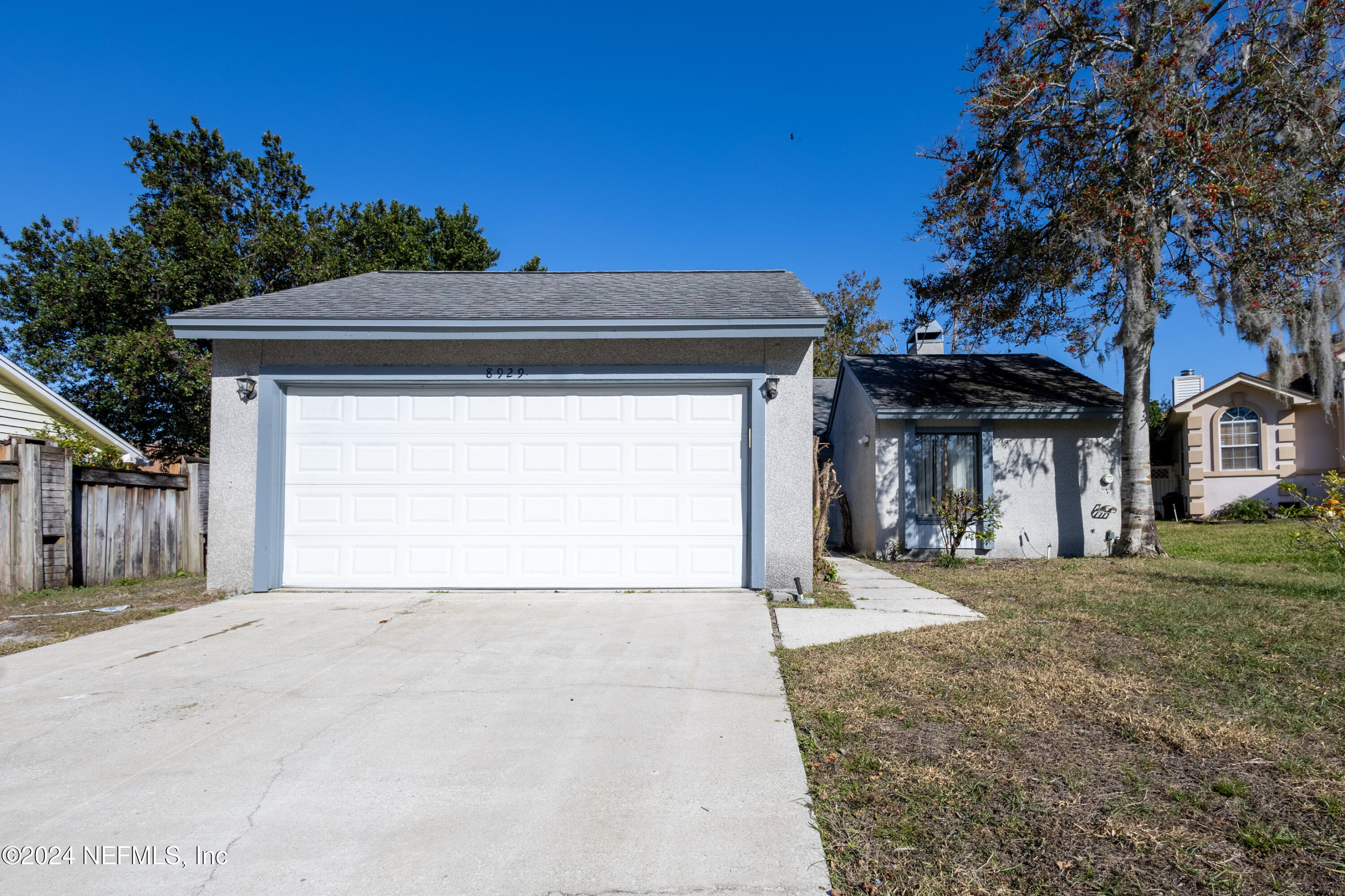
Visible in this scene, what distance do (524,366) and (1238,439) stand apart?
18.3 metres

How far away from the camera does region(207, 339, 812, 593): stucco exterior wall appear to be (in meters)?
6.66

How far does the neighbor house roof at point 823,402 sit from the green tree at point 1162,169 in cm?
572

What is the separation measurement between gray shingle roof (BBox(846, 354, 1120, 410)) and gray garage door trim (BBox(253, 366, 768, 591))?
16.1 ft

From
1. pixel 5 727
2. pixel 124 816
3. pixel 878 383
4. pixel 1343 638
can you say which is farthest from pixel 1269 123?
pixel 5 727

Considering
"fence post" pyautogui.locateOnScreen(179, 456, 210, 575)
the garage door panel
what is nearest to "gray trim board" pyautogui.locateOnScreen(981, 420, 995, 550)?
the garage door panel

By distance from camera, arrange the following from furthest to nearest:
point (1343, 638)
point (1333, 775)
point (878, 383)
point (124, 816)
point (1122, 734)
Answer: point (878, 383) → point (1343, 638) → point (1122, 734) → point (1333, 775) → point (124, 816)

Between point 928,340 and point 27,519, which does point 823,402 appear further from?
point 27,519

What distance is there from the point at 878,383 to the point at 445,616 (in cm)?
863

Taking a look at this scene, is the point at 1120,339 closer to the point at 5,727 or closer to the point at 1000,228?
the point at 1000,228

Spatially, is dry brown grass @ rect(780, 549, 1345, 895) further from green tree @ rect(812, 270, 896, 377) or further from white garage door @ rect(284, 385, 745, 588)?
green tree @ rect(812, 270, 896, 377)

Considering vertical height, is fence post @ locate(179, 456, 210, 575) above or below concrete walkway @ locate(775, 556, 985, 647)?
above

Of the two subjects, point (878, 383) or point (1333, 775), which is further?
point (878, 383)

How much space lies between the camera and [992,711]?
3.42 m

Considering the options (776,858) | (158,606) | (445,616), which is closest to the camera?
(776,858)
